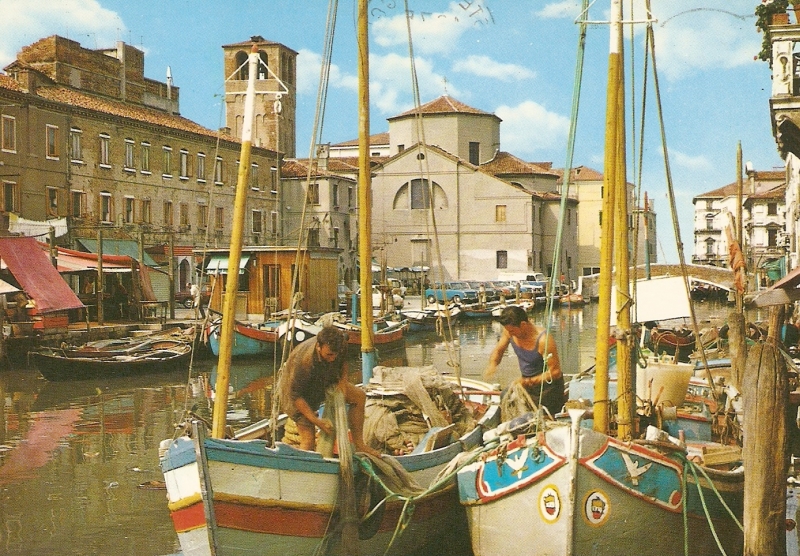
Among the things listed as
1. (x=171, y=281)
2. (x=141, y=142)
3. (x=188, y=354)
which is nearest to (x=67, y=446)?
(x=188, y=354)

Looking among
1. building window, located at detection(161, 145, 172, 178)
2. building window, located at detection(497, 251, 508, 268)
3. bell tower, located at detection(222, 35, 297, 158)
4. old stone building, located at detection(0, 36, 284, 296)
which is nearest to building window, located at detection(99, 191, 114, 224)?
old stone building, located at detection(0, 36, 284, 296)

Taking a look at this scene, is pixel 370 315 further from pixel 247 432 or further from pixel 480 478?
pixel 480 478

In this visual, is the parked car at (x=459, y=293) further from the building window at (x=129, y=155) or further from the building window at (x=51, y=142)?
the building window at (x=51, y=142)

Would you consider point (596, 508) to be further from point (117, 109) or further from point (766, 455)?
point (117, 109)

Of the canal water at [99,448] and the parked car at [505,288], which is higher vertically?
the parked car at [505,288]

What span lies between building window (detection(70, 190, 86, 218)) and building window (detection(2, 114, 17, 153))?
3.84 meters

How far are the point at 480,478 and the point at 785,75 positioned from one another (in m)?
11.8

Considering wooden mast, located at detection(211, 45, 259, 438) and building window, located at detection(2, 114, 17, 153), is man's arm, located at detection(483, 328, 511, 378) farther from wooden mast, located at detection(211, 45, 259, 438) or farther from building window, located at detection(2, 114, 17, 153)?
building window, located at detection(2, 114, 17, 153)

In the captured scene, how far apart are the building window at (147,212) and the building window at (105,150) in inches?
104

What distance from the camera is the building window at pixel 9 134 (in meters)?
33.5

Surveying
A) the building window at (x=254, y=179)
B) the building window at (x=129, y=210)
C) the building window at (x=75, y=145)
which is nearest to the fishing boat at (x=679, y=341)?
the building window at (x=75, y=145)

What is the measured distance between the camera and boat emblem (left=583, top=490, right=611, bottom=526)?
299 inches

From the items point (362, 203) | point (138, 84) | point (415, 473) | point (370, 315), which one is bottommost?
point (415, 473)

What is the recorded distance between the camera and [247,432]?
9328 mm
